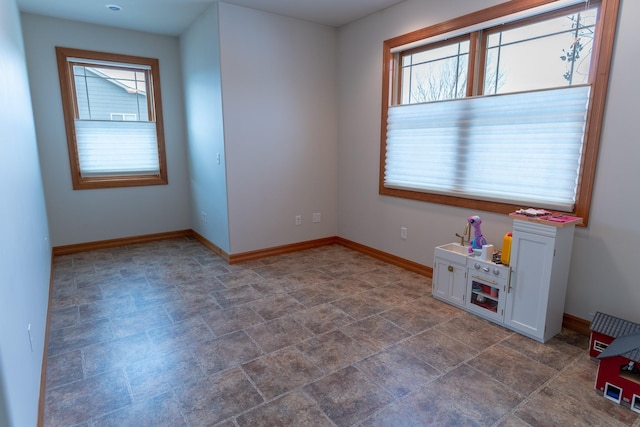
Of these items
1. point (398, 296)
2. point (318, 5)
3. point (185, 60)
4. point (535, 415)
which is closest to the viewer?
point (535, 415)

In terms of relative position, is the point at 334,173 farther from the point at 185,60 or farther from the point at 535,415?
the point at 535,415

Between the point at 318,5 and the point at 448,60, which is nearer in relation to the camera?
the point at 448,60

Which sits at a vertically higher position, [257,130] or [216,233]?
[257,130]

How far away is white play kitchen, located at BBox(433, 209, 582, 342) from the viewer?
2.40 meters

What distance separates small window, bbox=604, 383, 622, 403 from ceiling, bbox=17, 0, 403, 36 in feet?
11.8

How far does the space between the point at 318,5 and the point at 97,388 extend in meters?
3.82

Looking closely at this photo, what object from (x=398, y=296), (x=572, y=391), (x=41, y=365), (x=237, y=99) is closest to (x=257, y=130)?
(x=237, y=99)

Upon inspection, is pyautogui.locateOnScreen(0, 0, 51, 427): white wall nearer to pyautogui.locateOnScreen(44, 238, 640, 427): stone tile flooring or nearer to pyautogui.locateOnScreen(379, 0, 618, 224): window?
pyautogui.locateOnScreen(44, 238, 640, 427): stone tile flooring

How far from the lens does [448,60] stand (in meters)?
3.40

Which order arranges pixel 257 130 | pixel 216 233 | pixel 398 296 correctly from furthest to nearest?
pixel 216 233 < pixel 257 130 < pixel 398 296

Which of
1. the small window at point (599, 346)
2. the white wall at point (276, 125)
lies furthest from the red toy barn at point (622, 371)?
the white wall at point (276, 125)

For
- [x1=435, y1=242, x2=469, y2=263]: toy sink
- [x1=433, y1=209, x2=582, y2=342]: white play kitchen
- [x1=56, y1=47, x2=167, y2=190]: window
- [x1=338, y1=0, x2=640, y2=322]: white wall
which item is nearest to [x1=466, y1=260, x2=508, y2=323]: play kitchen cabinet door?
[x1=433, y1=209, x2=582, y2=342]: white play kitchen

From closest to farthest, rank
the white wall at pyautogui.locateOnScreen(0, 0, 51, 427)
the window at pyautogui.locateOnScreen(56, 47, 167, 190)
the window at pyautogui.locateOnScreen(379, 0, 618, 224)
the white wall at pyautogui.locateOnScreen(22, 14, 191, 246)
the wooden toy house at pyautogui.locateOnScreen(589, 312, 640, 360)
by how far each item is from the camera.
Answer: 1. the white wall at pyautogui.locateOnScreen(0, 0, 51, 427)
2. the wooden toy house at pyautogui.locateOnScreen(589, 312, 640, 360)
3. the window at pyautogui.locateOnScreen(379, 0, 618, 224)
4. the white wall at pyautogui.locateOnScreen(22, 14, 191, 246)
5. the window at pyautogui.locateOnScreen(56, 47, 167, 190)

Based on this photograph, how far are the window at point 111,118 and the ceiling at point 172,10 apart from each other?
48 centimetres
